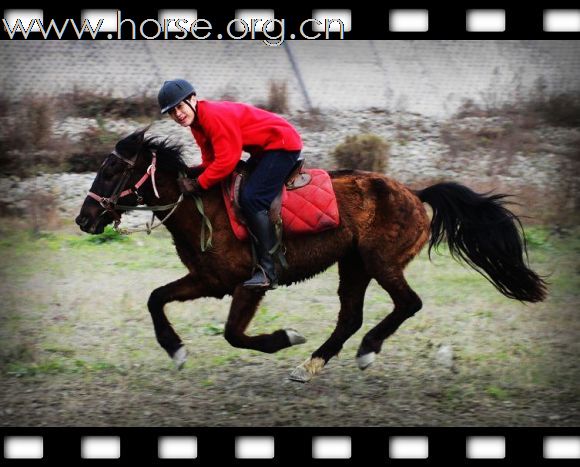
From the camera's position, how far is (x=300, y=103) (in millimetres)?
13203

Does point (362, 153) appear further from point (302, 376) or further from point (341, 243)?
point (302, 376)

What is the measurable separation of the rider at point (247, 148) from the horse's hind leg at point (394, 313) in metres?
0.90

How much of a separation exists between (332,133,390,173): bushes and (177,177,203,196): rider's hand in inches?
263

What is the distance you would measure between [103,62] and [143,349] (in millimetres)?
6068

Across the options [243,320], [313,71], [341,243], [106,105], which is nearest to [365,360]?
[341,243]

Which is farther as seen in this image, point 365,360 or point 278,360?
point 278,360

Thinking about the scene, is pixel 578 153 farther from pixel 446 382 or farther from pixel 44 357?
pixel 44 357

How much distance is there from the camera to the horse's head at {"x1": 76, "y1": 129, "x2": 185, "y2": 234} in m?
6.12

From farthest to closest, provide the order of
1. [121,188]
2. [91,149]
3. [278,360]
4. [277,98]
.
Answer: [277,98] → [91,149] → [278,360] → [121,188]

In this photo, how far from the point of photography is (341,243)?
257 inches

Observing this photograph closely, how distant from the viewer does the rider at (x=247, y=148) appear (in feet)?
19.7

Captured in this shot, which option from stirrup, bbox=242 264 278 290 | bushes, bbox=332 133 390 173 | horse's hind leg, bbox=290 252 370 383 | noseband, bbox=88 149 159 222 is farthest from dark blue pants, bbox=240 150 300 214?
bushes, bbox=332 133 390 173

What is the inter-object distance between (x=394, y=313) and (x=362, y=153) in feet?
21.1

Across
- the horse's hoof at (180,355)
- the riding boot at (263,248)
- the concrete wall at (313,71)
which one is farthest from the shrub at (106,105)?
the horse's hoof at (180,355)
